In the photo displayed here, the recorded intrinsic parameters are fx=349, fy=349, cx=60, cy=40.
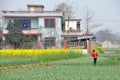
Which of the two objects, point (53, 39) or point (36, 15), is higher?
point (36, 15)

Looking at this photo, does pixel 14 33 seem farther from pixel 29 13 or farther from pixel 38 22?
pixel 38 22

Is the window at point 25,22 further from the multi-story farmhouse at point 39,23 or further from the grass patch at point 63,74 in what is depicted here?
the grass patch at point 63,74

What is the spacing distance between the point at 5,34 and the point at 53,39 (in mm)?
7816

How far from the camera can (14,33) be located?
172 feet

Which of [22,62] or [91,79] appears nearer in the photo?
[91,79]

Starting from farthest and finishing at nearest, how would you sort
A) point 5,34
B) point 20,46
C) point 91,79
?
point 5,34 → point 20,46 → point 91,79

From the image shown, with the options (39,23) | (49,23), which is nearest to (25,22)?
(39,23)

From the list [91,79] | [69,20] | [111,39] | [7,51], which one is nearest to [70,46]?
[7,51]

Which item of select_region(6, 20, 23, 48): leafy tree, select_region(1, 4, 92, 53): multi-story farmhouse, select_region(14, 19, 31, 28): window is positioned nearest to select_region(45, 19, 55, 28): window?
select_region(1, 4, 92, 53): multi-story farmhouse

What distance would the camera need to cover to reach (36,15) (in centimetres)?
5778

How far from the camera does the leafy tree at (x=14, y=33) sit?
51737mm

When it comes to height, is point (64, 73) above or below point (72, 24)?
below

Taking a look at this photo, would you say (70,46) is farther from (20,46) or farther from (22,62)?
(22,62)

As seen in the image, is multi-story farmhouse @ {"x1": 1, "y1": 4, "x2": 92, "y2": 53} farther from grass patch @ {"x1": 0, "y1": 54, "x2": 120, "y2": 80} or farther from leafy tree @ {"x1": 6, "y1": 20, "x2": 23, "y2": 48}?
grass patch @ {"x1": 0, "y1": 54, "x2": 120, "y2": 80}
